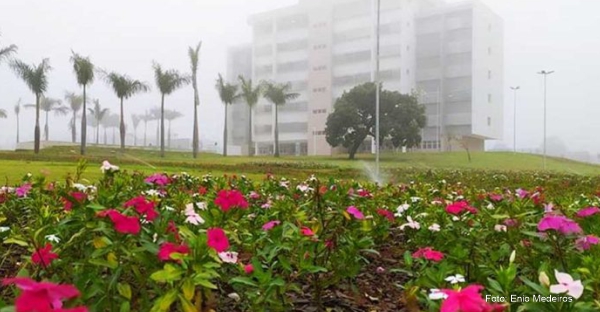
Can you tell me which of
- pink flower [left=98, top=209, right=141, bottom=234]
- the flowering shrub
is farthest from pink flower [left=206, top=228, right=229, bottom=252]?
pink flower [left=98, top=209, right=141, bottom=234]

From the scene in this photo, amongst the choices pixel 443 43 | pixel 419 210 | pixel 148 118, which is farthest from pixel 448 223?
pixel 148 118

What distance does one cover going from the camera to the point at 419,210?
5.72 feet

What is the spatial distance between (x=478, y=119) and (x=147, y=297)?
23705 millimetres

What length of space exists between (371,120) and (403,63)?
328 inches

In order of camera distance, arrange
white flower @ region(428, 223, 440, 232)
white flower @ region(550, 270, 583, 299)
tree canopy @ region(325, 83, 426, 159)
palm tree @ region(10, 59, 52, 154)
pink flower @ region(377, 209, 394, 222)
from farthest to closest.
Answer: tree canopy @ region(325, 83, 426, 159)
palm tree @ region(10, 59, 52, 154)
pink flower @ region(377, 209, 394, 222)
white flower @ region(428, 223, 440, 232)
white flower @ region(550, 270, 583, 299)

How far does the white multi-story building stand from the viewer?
23.1m

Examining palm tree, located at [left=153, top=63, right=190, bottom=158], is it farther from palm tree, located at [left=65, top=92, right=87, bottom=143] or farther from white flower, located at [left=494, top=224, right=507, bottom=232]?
white flower, located at [left=494, top=224, right=507, bottom=232]

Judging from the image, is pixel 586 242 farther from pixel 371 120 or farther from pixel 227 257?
pixel 371 120

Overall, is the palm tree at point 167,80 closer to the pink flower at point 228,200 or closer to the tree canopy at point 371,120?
the tree canopy at point 371,120

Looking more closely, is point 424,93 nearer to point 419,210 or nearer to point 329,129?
point 329,129

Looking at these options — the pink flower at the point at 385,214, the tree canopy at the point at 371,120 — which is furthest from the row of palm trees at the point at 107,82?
the pink flower at the point at 385,214

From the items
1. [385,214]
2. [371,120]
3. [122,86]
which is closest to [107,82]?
[122,86]

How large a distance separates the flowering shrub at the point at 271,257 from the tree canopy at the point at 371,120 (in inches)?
551

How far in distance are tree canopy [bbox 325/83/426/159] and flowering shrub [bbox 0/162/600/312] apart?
14.0m
